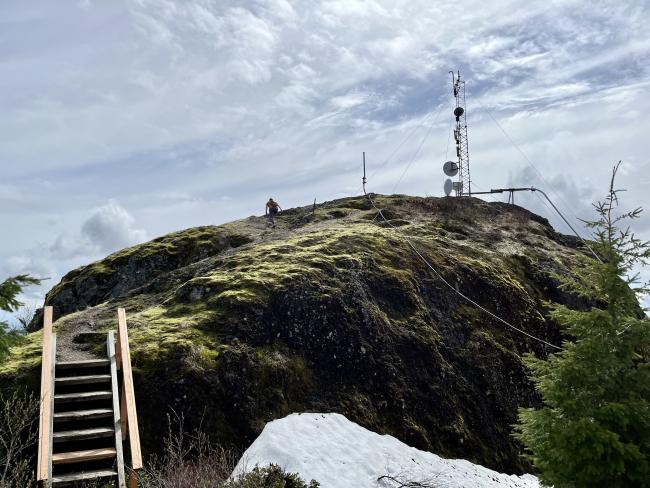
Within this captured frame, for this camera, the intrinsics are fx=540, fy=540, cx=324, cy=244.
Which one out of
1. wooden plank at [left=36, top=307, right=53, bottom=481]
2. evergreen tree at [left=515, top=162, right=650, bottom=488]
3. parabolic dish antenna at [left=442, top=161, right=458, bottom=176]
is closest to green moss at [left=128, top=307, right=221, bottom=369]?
wooden plank at [left=36, top=307, right=53, bottom=481]

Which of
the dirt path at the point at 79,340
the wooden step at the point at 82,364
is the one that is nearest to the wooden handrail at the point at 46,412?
the wooden step at the point at 82,364

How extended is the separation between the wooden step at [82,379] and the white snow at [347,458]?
3.71m

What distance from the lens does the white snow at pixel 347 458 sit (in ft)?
41.9

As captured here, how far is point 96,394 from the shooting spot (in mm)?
11977

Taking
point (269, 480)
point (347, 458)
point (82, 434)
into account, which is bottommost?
point (347, 458)

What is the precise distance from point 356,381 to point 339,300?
3194mm

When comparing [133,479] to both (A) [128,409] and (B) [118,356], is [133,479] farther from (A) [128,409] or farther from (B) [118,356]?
(B) [118,356]

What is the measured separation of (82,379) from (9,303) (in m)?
4.82

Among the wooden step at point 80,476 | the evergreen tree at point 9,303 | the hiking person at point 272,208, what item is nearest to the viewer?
the evergreen tree at point 9,303

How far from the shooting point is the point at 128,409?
1095 cm

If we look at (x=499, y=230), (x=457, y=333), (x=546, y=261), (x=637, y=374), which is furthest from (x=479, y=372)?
(x=499, y=230)

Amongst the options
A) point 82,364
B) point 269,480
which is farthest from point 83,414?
point 269,480

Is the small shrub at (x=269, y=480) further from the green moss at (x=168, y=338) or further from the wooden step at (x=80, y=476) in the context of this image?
the green moss at (x=168, y=338)

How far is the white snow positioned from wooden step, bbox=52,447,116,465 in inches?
110
